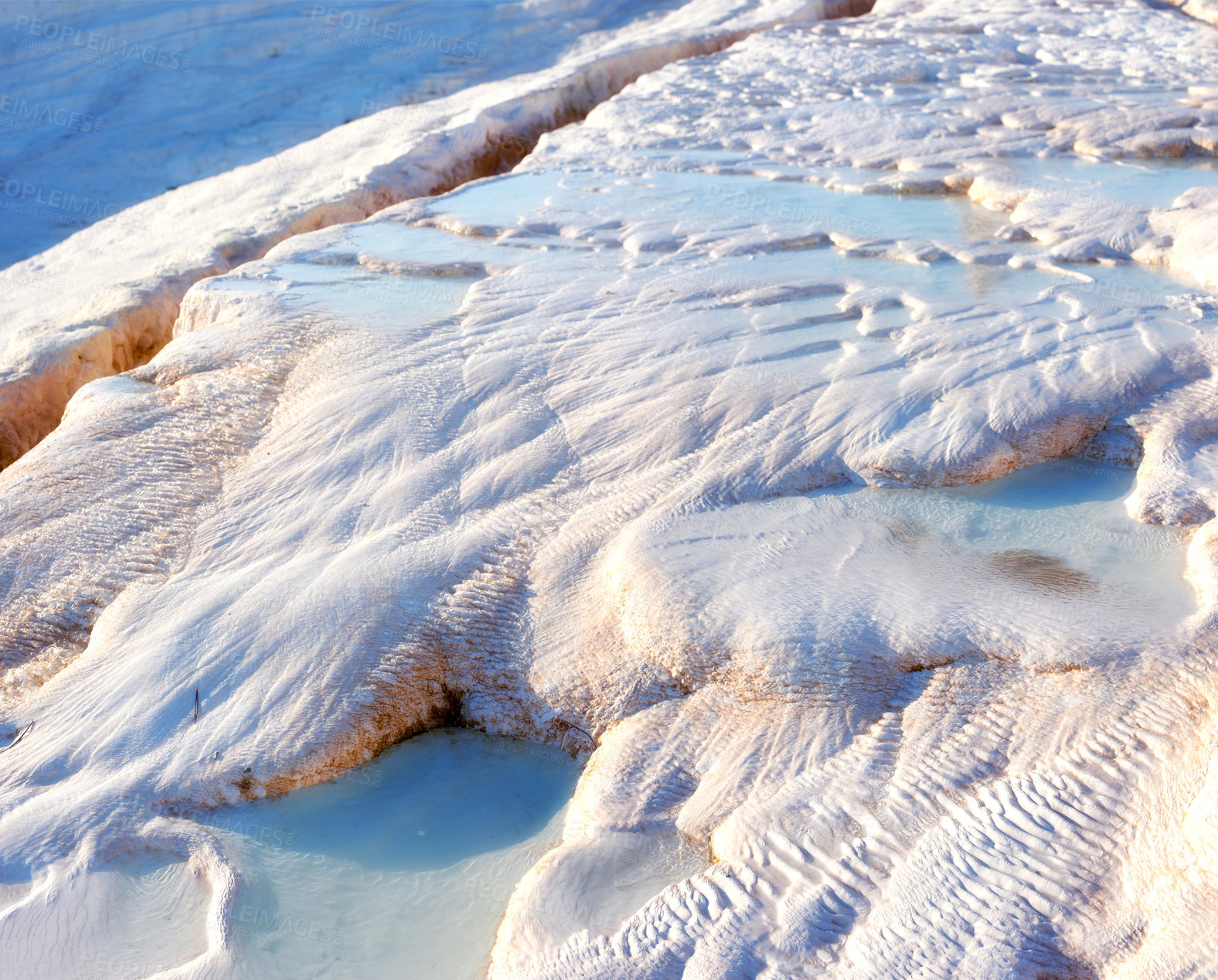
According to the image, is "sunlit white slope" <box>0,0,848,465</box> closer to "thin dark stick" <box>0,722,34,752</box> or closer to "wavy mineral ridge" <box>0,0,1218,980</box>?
"wavy mineral ridge" <box>0,0,1218,980</box>

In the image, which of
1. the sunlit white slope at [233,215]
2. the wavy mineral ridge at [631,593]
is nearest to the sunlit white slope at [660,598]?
the wavy mineral ridge at [631,593]

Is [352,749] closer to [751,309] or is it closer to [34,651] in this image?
[34,651]

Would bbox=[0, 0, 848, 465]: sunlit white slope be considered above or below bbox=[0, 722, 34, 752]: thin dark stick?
above

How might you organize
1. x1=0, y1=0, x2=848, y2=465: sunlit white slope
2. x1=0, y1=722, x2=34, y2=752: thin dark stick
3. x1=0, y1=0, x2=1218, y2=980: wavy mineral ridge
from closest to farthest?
1. x1=0, y1=0, x2=1218, y2=980: wavy mineral ridge
2. x1=0, y1=722, x2=34, y2=752: thin dark stick
3. x1=0, y1=0, x2=848, y2=465: sunlit white slope

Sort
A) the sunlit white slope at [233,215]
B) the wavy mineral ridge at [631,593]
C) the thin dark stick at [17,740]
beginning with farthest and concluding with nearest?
the sunlit white slope at [233,215] → the thin dark stick at [17,740] → the wavy mineral ridge at [631,593]

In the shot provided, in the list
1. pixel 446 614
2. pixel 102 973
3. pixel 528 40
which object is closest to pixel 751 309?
pixel 446 614

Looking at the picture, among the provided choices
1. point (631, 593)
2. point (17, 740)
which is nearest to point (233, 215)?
point (17, 740)

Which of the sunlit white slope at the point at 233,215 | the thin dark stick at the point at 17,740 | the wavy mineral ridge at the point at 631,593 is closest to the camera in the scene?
the wavy mineral ridge at the point at 631,593

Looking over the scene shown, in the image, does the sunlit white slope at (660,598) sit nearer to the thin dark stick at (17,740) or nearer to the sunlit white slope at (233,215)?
the thin dark stick at (17,740)

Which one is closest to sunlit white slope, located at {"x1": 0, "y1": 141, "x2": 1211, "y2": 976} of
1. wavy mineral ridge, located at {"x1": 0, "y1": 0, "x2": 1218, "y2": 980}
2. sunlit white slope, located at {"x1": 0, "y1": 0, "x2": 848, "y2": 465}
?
wavy mineral ridge, located at {"x1": 0, "y1": 0, "x2": 1218, "y2": 980}
